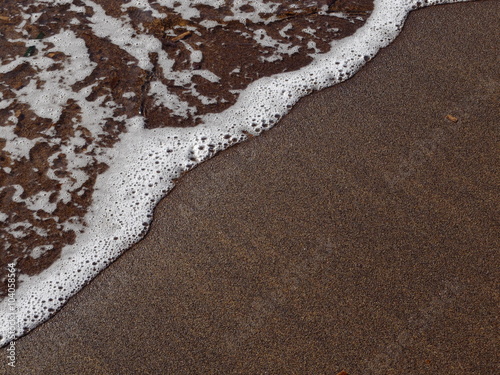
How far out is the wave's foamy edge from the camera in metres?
2.14

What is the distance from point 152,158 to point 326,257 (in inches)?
37.4

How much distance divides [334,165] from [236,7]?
4.60ft

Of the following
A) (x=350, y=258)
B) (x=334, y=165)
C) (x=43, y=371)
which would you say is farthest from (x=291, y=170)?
(x=43, y=371)

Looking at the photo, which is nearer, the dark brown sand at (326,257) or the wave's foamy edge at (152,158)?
the dark brown sand at (326,257)

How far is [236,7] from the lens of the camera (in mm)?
3250

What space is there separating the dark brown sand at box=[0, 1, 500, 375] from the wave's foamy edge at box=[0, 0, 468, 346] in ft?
0.25

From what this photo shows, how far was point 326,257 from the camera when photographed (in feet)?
6.81

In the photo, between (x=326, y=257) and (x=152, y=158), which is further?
(x=152, y=158)

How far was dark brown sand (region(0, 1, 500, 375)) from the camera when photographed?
1.87 metres

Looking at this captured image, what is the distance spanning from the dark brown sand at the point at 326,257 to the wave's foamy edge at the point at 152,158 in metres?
0.08

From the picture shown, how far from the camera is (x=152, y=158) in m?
2.52

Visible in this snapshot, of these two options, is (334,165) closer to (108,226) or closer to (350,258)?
(350,258)

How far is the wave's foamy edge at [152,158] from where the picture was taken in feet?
7.01

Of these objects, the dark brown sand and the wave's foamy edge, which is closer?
the dark brown sand
